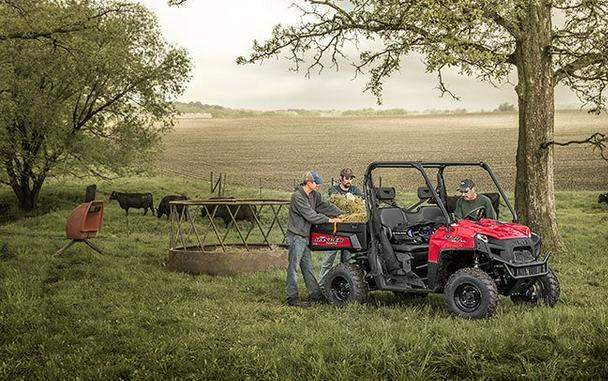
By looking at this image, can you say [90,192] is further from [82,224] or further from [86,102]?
[86,102]

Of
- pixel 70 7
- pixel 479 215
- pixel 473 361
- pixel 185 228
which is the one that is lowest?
pixel 185 228

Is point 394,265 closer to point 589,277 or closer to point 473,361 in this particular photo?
point 473,361

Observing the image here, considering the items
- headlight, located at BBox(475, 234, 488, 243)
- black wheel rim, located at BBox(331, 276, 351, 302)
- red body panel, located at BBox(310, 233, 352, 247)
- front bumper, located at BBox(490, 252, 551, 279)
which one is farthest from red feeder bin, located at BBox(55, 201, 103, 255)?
front bumper, located at BBox(490, 252, 551, 279)

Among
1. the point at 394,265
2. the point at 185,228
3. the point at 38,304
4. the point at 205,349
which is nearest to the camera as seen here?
the point at 205,349

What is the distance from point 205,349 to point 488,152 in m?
43.3

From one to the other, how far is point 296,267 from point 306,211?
3.80 ft

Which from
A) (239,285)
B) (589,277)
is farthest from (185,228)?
(589,277)

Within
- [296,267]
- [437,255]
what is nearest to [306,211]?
[296,267]

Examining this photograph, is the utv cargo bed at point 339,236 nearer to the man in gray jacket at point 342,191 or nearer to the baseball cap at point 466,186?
the man in gray jacket at point 342,191

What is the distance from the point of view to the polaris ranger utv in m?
11.5

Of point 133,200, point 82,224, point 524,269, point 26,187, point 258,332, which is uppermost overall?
point 524,269

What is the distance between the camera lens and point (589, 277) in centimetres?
1692

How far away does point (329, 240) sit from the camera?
13664 millimetres

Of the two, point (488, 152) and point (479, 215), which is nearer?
point (479, 215)
